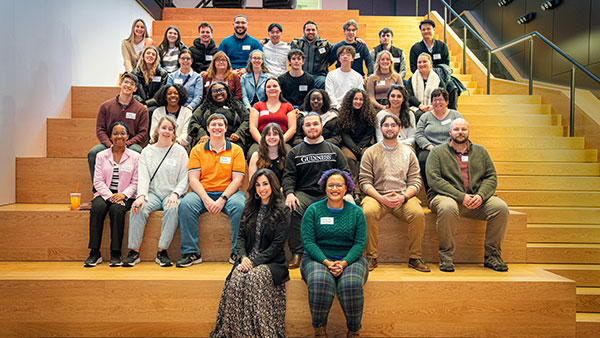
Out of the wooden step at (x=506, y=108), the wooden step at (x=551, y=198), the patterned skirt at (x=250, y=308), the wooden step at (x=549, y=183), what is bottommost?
the patterned skirt at (x=250, y=308)

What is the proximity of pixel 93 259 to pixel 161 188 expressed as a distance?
2.39ft

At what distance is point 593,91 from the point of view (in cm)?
451

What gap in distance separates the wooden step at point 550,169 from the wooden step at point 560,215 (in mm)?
561

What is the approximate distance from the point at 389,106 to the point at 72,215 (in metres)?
3.10

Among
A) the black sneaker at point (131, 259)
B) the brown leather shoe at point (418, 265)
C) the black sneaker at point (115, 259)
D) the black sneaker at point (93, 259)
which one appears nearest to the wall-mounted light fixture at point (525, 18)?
the brown leather shoe at point (418, 265)

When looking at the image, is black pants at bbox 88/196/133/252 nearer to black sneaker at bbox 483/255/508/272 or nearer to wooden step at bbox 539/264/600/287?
black sneaker at bbox 483/255/508/272

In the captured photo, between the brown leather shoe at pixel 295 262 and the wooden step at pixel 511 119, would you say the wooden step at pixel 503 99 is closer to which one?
the wooden step at pixel 511 119

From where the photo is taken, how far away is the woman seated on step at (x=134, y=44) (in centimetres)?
508

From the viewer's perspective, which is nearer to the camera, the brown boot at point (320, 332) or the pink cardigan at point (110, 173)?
the brown boot at point (320, 332)

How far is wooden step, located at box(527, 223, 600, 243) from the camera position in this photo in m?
3.65

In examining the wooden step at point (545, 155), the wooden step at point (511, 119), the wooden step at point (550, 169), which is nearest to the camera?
the wooden step at point (550, 169)

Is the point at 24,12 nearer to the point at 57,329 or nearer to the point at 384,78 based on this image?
the point at 57,329

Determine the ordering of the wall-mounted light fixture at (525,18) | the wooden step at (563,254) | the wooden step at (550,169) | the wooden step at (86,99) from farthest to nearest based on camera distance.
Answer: the wall-mounted light fixture at (525,18)
the wooden step at (86,99)
the wooden step at (550,169)
the wooden step at (563,254)

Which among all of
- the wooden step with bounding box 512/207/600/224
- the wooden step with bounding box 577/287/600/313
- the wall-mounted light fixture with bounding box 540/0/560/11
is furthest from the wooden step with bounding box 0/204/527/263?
the wall-mounted light fixture with bounding box 540/0/560/11
